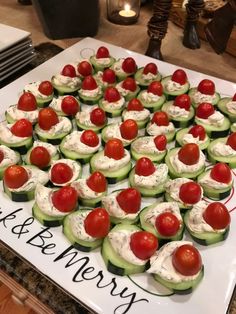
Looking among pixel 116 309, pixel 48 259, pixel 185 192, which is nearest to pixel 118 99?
pixel 185 192

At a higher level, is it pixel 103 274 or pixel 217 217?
pixel 217 217

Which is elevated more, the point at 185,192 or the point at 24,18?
the point at 185,192

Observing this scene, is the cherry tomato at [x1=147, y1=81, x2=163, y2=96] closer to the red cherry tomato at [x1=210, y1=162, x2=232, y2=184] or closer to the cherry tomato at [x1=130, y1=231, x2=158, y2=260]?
the red cherry tomato at [x1=210, y1=162, x2=232, y2=184]

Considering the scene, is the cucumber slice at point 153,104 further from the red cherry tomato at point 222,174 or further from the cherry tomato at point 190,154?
the red cherry tomato at point 222,174

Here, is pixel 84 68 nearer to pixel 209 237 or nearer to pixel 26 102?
pixel 26 102

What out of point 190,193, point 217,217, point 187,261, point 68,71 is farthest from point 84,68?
point 187,261

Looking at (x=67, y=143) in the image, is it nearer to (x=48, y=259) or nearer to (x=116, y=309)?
(x=48, y=259)

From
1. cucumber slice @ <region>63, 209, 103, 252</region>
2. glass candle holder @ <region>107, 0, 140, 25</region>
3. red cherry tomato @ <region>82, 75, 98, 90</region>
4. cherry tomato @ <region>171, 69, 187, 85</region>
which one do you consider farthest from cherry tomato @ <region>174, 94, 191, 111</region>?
glass candle holder @ <region>107, 0, 140, 25</region>

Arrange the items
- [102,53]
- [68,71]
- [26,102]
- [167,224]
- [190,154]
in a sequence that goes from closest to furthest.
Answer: [167,224] < [190,154] < [26,102] < [68,71] < [102,53]
